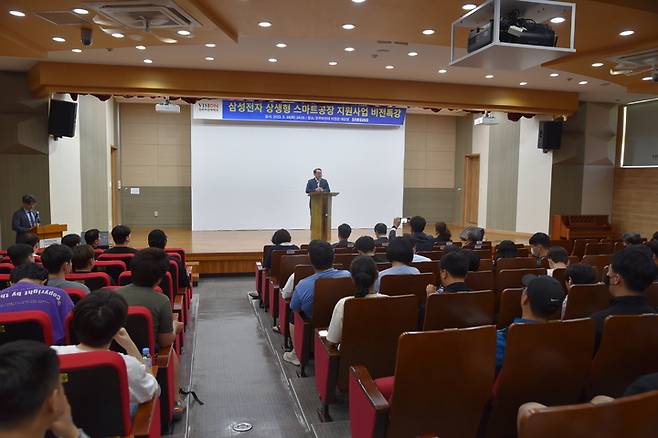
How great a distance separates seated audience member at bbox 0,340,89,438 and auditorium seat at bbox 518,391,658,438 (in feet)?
3.80

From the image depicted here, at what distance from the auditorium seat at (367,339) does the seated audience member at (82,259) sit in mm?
1903

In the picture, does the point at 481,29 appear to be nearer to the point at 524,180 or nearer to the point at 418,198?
the point at 524,180

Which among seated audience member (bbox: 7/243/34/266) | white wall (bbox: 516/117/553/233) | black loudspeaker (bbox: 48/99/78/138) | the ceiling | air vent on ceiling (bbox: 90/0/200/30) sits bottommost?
seated audience member (bbox: 7/243/34/266)

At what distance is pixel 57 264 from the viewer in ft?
9.71

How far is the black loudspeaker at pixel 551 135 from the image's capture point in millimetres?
9859

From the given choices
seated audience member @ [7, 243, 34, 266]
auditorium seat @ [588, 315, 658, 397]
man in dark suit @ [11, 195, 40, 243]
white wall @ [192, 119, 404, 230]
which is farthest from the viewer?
white wall @ [192, 119, 404, 230]

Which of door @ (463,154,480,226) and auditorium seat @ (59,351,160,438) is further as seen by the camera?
door @ (463,154,480,226)

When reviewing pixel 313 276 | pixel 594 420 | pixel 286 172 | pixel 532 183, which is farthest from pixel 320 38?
pixel 532 183

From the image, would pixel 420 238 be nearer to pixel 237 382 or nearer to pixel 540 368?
pixel 237 382

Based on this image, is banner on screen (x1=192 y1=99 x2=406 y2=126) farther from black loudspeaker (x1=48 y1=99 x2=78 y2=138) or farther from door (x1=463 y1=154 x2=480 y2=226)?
black loudspeaker (x1=48 y1=99 x2=78 y2=138)

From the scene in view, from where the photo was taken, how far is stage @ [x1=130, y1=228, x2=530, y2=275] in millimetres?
7738

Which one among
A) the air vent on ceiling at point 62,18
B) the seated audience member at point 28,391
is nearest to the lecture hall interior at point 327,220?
the seated audience member at point 28,391

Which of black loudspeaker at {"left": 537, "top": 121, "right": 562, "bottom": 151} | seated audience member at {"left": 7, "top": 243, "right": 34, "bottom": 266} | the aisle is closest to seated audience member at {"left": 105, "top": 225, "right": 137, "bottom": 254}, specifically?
seated audience member at {"left": 7, "top": 243, "right": 34, "bottom": 266}

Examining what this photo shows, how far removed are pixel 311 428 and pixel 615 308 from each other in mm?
1752
